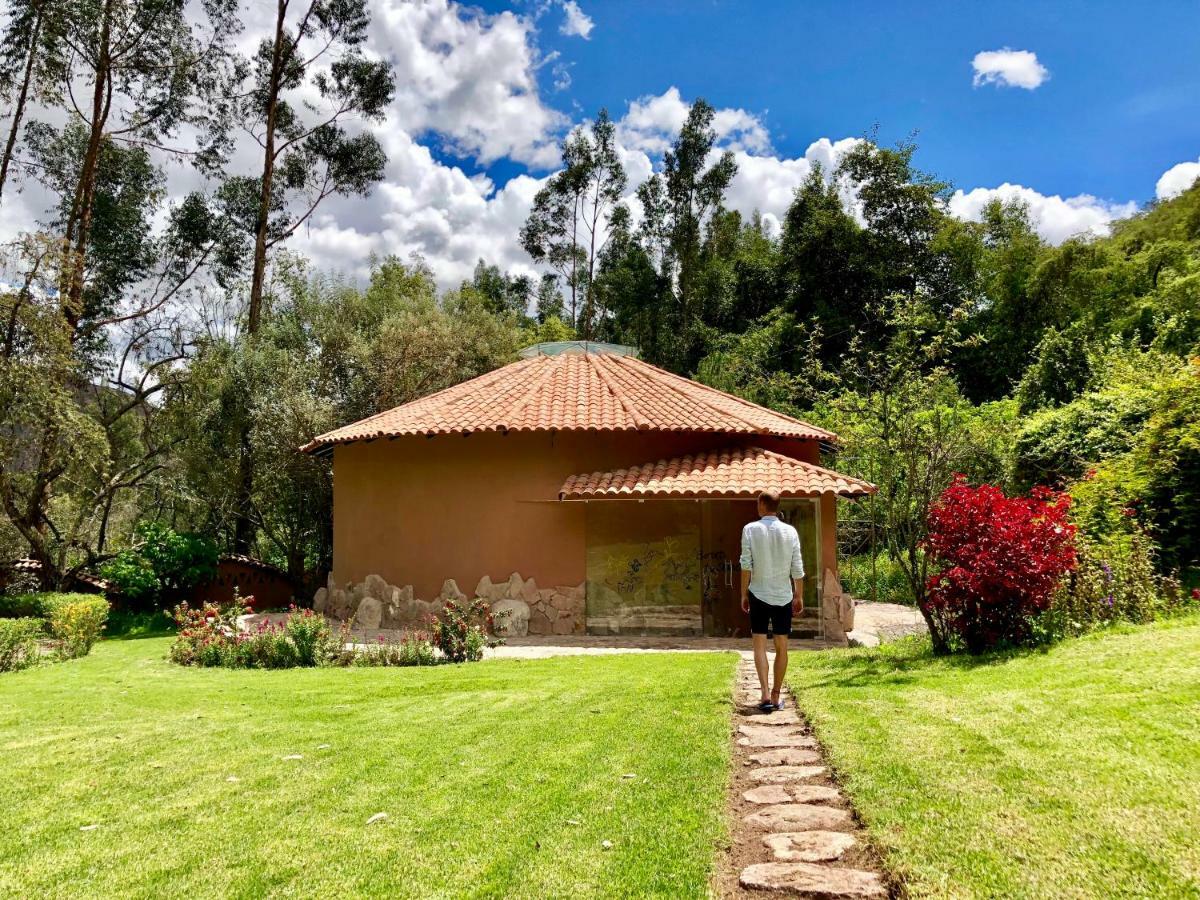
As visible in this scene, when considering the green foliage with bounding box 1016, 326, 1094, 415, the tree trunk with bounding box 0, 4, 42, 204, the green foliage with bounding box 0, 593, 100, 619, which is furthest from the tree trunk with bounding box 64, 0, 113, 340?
the green foliage with bounding box 1016, 326, 1094, 415

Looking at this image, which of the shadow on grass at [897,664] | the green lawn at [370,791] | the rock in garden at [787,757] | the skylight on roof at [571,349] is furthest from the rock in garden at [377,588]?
the rock in garden at [787,757]

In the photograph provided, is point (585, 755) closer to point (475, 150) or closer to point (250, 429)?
point (250, 429)

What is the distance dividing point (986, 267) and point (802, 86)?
18.3 meters

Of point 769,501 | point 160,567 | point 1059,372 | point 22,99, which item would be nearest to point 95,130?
point 22,99

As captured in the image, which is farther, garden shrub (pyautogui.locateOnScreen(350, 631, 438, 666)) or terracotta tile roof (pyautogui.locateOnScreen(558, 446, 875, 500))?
terracotta tile roof (pyautogui.locateOnScreen(558, 446, 875, 500))

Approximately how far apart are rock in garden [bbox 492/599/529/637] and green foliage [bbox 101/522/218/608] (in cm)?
678

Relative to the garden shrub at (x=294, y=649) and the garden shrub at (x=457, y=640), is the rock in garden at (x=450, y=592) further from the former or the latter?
the garden shrub at (x=294, y=649)

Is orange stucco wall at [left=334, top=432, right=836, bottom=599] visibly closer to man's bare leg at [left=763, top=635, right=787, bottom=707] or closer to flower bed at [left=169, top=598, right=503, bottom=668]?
flower bed at [left=169, top=598, right=503, bottom=668]

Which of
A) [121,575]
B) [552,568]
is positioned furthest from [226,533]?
[552,568]

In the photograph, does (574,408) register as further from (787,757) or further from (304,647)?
(787,757)

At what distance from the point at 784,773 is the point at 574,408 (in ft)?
30.9

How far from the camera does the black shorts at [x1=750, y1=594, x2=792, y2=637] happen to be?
6.08m

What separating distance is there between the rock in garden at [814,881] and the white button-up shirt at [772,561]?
9.60 feet

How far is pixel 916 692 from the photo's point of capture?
626 centimetres
